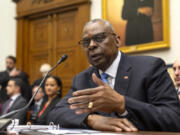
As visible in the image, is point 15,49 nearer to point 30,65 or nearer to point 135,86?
point 30,65

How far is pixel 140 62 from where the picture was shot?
2303 millimetres

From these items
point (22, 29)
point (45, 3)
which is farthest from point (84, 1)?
point (22, 29)

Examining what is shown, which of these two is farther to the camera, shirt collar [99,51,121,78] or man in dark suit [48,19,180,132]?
shirt collar [99,51,121,78]

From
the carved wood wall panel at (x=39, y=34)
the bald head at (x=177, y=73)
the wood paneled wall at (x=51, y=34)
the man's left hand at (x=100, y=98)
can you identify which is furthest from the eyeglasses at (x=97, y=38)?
the carved wood wall panel at (x=39, y=34)

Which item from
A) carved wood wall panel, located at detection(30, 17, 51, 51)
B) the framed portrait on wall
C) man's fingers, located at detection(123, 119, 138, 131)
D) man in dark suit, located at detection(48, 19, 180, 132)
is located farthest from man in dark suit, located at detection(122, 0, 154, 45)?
man's fingers, located at detection(123, 119, 138, 131)

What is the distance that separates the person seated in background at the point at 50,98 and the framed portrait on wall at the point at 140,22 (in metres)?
1.39

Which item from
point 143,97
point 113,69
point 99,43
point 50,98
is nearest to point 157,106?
point 143,97

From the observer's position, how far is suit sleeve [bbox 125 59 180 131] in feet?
6.20

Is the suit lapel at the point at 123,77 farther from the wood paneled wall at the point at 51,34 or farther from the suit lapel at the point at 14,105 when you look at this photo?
the wood paneled wall at the point at 51,34

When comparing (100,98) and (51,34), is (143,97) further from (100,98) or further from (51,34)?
(51,34)

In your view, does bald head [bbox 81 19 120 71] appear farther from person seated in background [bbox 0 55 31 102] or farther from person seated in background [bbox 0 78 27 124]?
person seated in background [bbox 0 55 31 102]

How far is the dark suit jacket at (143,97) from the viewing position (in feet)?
6.23

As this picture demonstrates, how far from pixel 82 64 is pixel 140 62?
4.46 meters

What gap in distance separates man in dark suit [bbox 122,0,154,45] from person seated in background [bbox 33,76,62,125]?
4.95 feet
